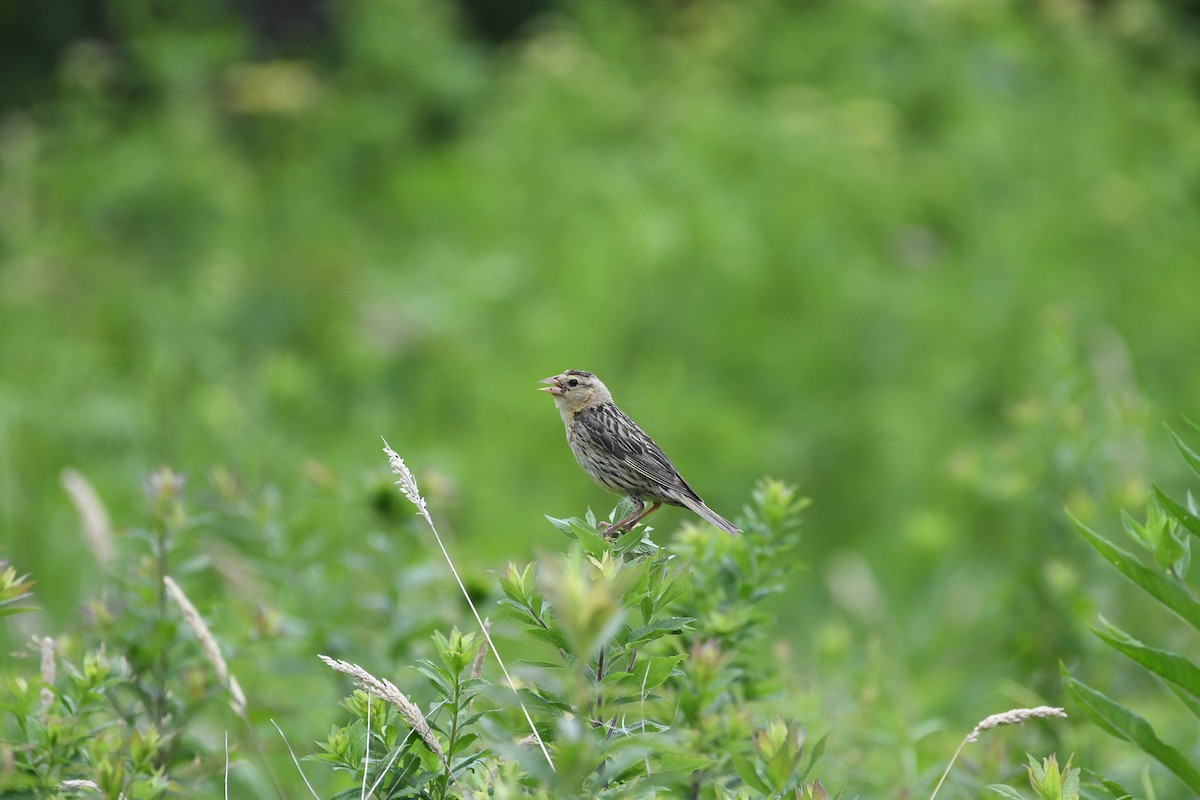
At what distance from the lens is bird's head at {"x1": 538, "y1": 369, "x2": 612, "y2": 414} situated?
3.04m

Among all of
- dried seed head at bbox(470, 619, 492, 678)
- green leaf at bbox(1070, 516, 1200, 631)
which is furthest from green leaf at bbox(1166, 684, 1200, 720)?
dried seed head at bbox(470, 619, 492, 678)

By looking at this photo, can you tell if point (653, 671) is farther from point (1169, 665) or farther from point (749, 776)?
point (1169, 665)

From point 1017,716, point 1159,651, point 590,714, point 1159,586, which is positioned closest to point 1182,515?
point 1159,586

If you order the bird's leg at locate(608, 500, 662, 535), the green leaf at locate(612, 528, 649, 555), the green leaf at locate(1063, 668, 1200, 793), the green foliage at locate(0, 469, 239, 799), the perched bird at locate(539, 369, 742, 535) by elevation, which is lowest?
the green foliage at locate(0, 469, 239, 799)

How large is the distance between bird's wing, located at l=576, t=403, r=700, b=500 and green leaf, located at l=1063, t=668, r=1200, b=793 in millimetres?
870

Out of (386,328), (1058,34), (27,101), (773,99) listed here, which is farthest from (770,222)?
(27,101)

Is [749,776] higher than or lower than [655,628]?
lower

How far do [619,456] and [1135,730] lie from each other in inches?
44.3

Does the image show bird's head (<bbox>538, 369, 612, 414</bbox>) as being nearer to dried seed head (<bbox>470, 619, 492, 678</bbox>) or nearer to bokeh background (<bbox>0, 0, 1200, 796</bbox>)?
dried seed head (<bbox>470, 619, 492, 678</bbox>)

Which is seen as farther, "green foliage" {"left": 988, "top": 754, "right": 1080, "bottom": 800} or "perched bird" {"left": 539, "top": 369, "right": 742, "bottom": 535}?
"perched bird" {"left": 539, "top": 369, "right": 742, "bottom": 535}

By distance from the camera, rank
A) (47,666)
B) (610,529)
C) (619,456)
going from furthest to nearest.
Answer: (619,456) → (610,529) → (47,666)

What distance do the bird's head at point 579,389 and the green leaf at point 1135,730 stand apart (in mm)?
1212

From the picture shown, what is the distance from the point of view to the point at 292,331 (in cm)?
859

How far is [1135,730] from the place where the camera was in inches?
90.7
